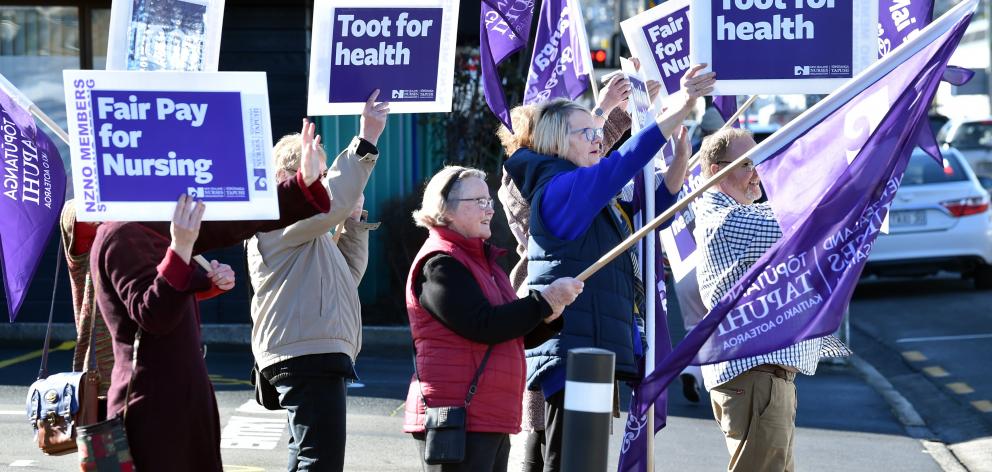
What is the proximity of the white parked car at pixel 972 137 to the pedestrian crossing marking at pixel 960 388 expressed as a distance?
49.4ft

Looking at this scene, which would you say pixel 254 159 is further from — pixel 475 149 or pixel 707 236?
pixel 475 149

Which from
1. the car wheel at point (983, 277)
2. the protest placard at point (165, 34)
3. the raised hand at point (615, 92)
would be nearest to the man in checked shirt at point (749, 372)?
the raised hand at point (615, 92)

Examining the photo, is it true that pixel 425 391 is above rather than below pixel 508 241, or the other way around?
below

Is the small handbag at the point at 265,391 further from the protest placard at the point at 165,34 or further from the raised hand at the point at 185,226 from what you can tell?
the raised hand at the point at 185,226

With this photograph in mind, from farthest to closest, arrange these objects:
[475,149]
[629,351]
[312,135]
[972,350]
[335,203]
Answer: [475,149] < [972,350] < [629,351] < [335,203] < [312,135]

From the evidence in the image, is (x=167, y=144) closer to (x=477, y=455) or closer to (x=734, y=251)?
Result: (x=477, y=455)

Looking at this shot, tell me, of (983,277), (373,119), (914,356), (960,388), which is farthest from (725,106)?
(983,277)

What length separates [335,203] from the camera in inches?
182

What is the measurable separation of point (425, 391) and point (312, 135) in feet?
3.26

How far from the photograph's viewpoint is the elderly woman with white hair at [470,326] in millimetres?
4613

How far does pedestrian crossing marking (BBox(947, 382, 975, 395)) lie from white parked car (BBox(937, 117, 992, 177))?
593 inches

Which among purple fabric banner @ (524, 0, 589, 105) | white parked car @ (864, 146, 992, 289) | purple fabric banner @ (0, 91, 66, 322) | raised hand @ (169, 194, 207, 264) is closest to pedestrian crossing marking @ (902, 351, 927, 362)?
white parked car @ (864, 146, 992, 289)

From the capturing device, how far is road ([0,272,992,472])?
7.82m

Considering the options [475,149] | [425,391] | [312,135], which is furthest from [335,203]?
[475,149]
